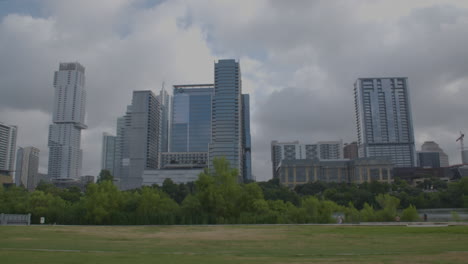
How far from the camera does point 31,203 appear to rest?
7025cm

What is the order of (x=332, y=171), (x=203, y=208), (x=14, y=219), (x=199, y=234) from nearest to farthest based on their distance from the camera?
(x=199, y=234), (x=14, y=219), (x=203, y=208), (x=332, y=171)

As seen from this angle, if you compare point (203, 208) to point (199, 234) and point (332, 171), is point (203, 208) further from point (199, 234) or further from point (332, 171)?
point (332, 171)

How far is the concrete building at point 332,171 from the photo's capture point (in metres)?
191

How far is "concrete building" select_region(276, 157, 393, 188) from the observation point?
191m

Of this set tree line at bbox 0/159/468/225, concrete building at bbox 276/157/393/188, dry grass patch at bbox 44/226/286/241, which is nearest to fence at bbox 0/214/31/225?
tree line at bbox 0/159/468/225

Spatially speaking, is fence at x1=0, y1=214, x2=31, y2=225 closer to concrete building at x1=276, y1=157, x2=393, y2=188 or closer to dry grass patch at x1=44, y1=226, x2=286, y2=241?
dry grass patch at x1=44, y1=226, x2=286, y2=241

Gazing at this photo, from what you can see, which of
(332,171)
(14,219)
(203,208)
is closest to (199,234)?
(203,208)

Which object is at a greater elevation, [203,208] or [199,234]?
[203,208]

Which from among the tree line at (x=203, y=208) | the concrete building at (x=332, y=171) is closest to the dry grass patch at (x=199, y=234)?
the tree line at (x=203, y=208)

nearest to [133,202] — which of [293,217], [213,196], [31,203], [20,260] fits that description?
[213,196]

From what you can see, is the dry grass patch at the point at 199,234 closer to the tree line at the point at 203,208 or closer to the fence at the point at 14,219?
the tree line at the point at 203,208

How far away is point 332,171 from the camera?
199375 millimetres

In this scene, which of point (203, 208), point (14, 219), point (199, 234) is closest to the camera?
point (199, 234)

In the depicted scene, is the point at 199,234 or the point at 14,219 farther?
the point at 14,219
